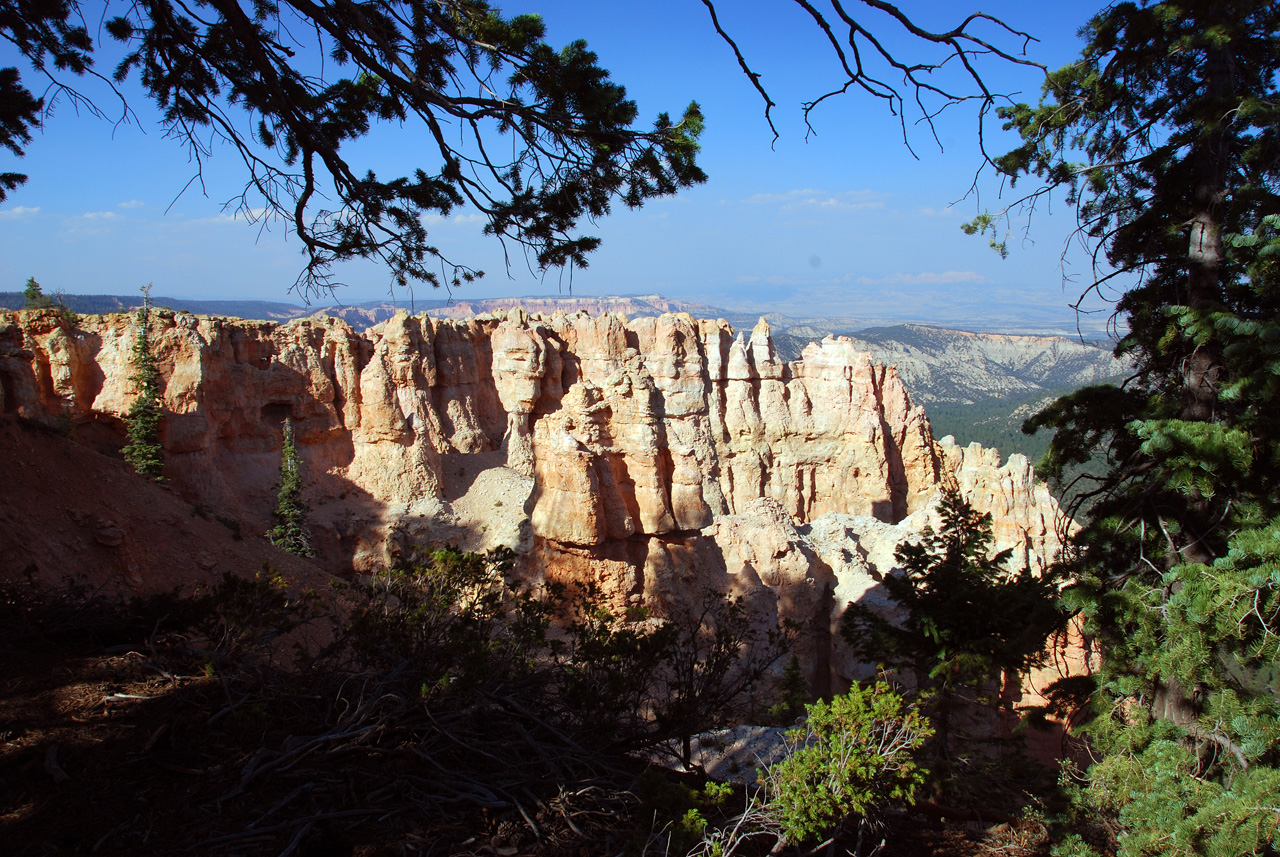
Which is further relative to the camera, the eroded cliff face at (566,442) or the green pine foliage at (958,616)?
the eroded cliff face at (566,442)

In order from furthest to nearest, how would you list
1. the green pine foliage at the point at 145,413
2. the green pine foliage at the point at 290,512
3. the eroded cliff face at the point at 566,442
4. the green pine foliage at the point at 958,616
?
the green pine foliage at the point at 290,512, the green pine foliage at the point at 145,413, the eroded cliff face at the point at 566,442, the green pine foliage at the point at 958,616

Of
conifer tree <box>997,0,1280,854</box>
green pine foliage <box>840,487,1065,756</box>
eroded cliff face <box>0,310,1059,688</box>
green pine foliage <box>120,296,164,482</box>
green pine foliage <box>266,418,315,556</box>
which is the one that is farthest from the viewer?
green pine foliage <box>266,418,315,556</box>

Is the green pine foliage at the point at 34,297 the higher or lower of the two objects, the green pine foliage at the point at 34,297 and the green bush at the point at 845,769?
the higher

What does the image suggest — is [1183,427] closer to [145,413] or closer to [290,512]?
[290,512]

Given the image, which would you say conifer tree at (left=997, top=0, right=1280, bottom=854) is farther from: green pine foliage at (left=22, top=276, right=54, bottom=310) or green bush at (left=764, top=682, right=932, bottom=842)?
green pine foliage at (left=22, top=276, right=54, bottom=310)

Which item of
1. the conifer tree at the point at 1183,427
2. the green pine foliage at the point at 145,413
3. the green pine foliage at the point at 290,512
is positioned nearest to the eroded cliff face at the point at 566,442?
the green pine foliage at the point at 145,413

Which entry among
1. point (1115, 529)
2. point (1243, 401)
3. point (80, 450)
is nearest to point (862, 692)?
point (1115, 529)

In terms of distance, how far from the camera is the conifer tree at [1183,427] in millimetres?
5027

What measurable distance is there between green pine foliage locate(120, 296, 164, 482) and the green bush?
18.1 metres

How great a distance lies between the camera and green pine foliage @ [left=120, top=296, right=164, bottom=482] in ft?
56.6

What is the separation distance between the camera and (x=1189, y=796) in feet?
16.2

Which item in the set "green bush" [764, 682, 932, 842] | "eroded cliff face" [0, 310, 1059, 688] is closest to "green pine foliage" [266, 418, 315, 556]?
"eroded cliff face" [0, 310, 1059, 688]

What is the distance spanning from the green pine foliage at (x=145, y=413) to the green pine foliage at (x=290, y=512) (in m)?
3.01

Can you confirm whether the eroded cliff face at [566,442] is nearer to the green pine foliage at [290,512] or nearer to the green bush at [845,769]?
the green pine foliage at [290,512]
